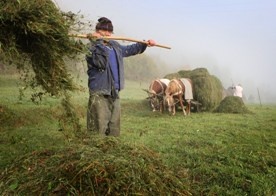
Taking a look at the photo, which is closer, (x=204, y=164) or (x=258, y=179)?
(x=258, y=179)

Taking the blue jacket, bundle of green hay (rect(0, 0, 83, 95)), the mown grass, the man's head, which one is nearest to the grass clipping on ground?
the mown grass

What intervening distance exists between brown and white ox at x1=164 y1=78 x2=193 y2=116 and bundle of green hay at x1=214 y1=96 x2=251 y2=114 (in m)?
1.78

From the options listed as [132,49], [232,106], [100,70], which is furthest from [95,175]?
[232,106]

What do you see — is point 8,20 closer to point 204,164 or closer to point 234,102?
Result: point 204,164

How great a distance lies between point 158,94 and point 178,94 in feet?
4.20

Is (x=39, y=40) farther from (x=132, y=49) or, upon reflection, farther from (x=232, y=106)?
(x=232, y=106)

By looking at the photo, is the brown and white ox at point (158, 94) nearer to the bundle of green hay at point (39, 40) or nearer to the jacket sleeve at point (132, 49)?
the jacket sleeve at point (132, 49)

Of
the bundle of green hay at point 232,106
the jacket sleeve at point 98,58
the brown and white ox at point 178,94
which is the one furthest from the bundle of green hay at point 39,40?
the bundle of green hay at point 232,106

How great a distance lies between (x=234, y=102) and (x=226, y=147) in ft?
32.8

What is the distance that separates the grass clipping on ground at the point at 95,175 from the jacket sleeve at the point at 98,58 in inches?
67.8

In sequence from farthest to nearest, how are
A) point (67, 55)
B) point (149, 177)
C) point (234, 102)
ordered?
1. point (234, 102)
2. point (67, 55)
3. point (149, 177)

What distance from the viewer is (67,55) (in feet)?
16.5

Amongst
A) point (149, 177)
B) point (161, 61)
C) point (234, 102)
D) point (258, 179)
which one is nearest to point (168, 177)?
point (149, 177)

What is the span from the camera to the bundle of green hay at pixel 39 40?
14.6 ft
